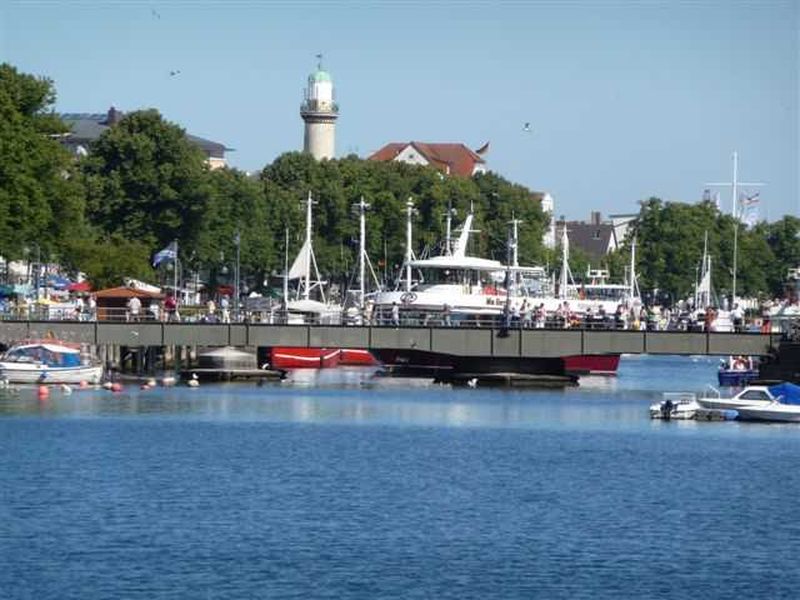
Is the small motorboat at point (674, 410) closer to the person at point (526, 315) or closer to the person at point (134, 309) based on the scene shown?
the person at point (526, 315)

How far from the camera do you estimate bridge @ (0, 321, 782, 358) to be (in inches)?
4301

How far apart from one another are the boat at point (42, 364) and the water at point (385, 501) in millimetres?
6246

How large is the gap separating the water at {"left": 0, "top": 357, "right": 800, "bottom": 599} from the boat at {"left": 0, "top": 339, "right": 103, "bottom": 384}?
6246 millimetres

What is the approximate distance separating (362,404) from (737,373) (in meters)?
34.3

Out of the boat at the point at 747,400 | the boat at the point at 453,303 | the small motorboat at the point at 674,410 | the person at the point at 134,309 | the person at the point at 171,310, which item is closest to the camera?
the boat at the point at 747,400

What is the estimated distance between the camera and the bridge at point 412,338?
109 metres

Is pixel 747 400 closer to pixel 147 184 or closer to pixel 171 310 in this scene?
pixel 171 310

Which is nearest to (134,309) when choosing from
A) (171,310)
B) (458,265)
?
(171,310)

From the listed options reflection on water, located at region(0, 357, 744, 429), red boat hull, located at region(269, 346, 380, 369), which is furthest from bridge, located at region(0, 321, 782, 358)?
red boat hull, located at region(269, 346, 380, 369)

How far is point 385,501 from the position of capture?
63344 mm

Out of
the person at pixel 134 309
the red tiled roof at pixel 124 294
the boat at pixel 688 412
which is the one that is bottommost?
the boat at pixel 688 412

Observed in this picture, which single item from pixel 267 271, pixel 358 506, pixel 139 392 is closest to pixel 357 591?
pixel 358 506

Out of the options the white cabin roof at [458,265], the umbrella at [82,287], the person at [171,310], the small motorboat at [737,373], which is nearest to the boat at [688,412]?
the small motorboat at [737,373]

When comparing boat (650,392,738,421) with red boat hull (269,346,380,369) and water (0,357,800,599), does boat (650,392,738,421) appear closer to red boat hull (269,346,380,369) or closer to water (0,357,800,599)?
water (0,357,800,599)
